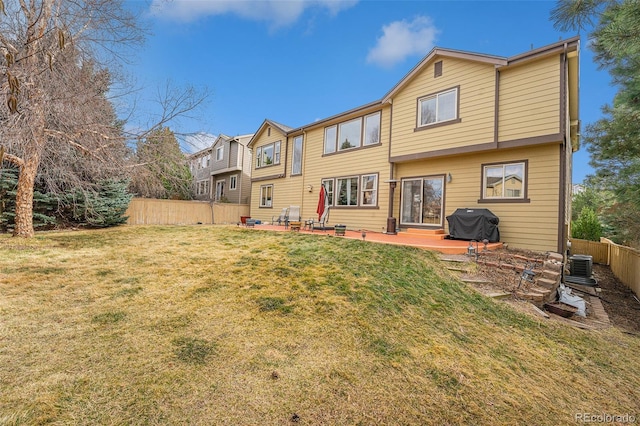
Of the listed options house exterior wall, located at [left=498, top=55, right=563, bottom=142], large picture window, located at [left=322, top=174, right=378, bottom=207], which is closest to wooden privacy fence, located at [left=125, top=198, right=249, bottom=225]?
large picture window, located at [left=322, top=174, right=378, bottom=207]

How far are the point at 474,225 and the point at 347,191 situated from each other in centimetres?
594

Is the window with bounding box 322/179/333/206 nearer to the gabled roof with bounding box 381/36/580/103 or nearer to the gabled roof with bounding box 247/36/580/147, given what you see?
the gabled roof with bounding box 247/36/580/147

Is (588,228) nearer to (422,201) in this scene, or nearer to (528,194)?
(528,194)

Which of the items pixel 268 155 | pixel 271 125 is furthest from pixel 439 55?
pixel 268 155

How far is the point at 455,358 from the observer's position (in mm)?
3090

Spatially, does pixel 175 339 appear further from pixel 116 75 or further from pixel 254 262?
pixel 116 75

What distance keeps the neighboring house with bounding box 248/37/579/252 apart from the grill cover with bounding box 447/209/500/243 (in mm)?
425

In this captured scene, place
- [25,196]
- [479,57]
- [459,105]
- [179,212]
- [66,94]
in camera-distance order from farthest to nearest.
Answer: [179,212] → [459,105] → [479,57] → [25,196] → [66,94]

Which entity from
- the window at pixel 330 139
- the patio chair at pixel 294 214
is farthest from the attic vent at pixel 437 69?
the patio chair at pixel 294 214

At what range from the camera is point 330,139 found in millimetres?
14375

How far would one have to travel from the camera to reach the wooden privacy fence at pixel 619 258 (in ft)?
28.0

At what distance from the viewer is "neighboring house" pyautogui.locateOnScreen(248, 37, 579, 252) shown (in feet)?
26.2

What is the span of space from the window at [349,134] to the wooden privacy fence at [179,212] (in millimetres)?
9889

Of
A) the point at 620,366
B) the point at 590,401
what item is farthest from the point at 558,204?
the point at 590,401
